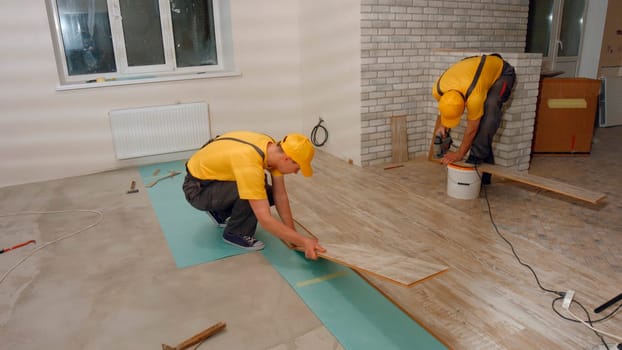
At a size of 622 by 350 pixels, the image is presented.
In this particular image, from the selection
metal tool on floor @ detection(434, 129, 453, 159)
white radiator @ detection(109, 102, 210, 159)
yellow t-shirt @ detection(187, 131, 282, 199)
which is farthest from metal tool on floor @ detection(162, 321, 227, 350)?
white radiator @ detection(109, 102, 210, 159)

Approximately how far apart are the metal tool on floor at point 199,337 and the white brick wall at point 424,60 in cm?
302

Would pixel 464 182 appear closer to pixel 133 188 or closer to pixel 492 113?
pixel 492 113

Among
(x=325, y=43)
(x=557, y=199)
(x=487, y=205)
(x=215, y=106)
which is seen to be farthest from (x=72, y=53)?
(x=557, y=199)

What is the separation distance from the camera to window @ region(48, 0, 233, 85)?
477 cm

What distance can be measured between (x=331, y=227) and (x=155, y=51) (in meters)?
3.26

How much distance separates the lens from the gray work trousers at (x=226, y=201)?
9.52 ft

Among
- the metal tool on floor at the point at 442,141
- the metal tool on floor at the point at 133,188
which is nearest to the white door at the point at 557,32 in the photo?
the metal tool on floor at the point at 442,141

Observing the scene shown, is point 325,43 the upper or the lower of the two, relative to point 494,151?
upper

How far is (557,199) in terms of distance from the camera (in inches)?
146

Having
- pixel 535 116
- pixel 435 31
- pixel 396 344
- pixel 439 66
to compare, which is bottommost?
pixel 396 344

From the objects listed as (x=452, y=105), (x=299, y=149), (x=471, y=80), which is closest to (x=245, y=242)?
(x=299, y=149)

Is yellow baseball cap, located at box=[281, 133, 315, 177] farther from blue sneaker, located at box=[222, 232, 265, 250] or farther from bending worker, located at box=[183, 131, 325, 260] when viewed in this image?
blue sneaker, located at box=[222, 232, 265, 250]

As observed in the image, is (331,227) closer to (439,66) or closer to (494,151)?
(494,151)

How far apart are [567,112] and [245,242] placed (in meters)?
3.80
